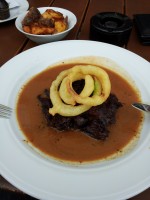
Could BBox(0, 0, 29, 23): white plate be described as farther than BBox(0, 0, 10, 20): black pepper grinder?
Yes

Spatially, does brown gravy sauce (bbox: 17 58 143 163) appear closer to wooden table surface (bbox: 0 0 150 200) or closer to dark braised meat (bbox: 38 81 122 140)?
dark braised meat (bbox: 38 81 122 140)

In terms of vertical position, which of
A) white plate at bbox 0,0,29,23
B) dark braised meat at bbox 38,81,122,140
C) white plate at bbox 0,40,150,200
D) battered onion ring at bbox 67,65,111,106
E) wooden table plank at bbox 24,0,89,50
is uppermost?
battered onion ring at bbox 67,65,111,106

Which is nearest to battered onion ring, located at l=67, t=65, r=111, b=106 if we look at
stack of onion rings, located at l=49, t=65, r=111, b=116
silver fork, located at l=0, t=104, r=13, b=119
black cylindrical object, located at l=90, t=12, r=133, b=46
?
stack of onion rings, located at l=49, t=65, r=111, b=116

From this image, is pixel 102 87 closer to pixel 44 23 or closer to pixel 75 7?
pixel 44 23

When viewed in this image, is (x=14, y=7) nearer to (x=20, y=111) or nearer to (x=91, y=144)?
(x=20, y=111)

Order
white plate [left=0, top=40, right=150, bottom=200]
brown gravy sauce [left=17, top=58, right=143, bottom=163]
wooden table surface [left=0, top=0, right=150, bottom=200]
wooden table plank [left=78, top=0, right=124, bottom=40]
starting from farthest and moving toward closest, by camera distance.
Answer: wooden table plank [left=78, top=0, right=124, bottom=40] < wooden table surface [left=0, top=0, right=150, bottom=200] < brown gravy sauce [left=17, top=58, right=143, bottom=163] < white plate [left=0, top=40, right=150, bottom=200]

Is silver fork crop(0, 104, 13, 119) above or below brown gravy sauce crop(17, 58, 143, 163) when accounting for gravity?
above

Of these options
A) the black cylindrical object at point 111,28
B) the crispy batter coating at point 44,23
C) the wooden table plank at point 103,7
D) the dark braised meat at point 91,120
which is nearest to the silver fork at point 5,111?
the dark braised meat at point 91,120
